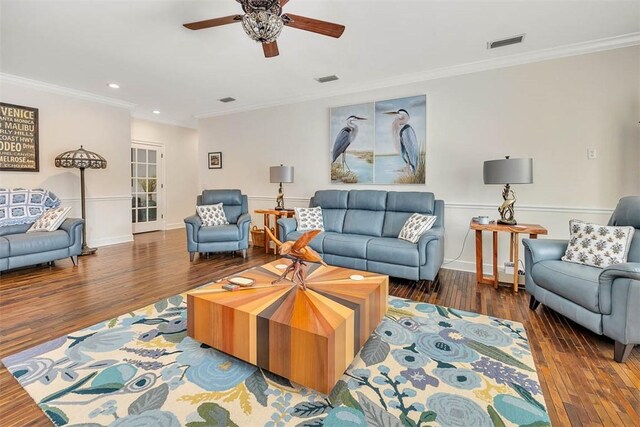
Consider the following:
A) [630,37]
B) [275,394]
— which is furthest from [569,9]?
[275,394]

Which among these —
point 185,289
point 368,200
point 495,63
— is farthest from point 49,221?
point 495,63

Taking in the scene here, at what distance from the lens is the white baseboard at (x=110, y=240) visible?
509 cm

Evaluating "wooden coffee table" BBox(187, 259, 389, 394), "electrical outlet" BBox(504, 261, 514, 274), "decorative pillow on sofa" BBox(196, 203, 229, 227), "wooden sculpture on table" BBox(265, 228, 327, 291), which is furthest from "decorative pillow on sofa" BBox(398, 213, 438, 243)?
"decorative pillow on sofa" BBox(196, 203, 229, 227)

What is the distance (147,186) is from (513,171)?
6924 mm

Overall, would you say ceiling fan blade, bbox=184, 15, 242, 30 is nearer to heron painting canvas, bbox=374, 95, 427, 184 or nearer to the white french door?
heron painting canvas, bbox=374, 95, 427, 184

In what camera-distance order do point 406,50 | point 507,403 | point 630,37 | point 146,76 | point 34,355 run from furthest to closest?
point 146,76, point 406,50, point 630,37, point 34,355, point 507,403

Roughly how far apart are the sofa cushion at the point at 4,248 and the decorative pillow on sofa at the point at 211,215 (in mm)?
2087

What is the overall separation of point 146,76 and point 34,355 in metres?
3.55

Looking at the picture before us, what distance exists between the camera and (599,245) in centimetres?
235

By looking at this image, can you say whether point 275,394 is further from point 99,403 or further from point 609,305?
point 609,305

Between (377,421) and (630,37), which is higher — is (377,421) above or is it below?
below

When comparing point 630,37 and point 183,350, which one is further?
point 630,37

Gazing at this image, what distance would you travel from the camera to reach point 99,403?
4.71ft

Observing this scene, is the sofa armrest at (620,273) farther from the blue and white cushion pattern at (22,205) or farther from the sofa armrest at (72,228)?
the blue and white cushion pattern at (22,205)
